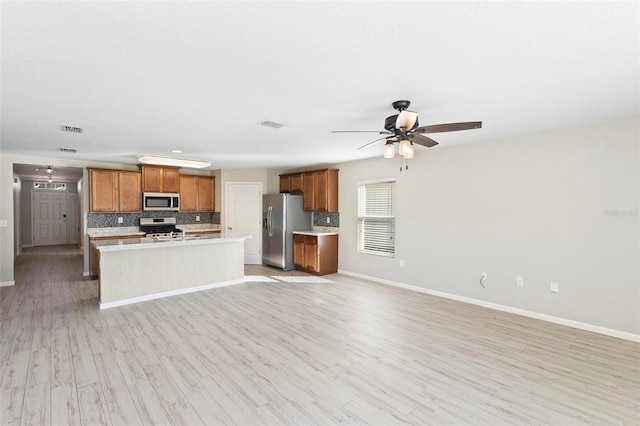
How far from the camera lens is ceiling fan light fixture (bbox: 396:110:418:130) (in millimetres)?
2518

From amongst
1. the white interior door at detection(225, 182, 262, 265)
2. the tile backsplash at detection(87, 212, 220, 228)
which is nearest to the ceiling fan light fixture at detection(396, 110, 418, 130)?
the white interior door at detection(225, 182, 262, 265)

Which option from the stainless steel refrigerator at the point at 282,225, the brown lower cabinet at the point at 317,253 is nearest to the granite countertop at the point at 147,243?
the stainless steel refrigerator at the point at 282,225

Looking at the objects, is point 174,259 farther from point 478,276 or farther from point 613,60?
point 613,60

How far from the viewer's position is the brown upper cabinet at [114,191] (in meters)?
6.01

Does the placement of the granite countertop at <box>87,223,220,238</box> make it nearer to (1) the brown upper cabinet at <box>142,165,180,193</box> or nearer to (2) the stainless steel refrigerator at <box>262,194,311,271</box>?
(1) the brown upper cabinet at <box>142,165,180,193</box>

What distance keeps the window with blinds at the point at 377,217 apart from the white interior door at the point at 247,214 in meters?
2.76

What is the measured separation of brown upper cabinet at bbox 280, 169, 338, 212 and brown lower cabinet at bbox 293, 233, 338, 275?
0.67 m

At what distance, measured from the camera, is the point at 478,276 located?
443cm

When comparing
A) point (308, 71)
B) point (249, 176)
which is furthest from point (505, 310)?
point (249, 176)

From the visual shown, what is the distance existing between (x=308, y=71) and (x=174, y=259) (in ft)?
13.0

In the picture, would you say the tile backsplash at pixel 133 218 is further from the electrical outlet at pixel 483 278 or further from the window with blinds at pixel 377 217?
the electrical outlet at pixel 483 278

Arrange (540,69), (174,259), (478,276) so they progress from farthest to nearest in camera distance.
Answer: (174,259), (478,276), (540,69)

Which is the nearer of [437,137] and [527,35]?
[527,35]

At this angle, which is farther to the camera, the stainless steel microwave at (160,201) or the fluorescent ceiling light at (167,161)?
the stainless steel microwave at (160,201)
